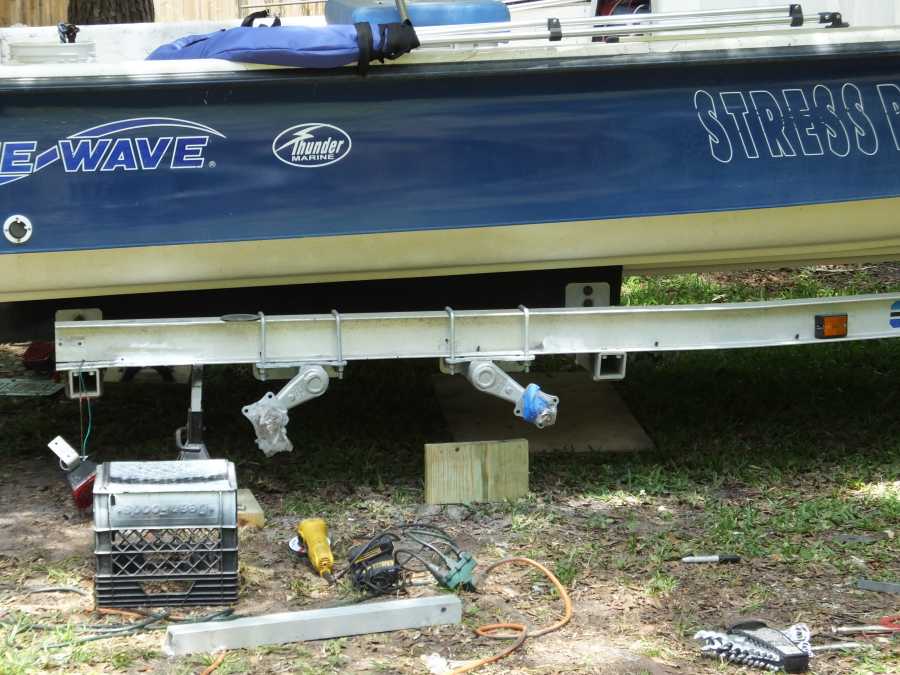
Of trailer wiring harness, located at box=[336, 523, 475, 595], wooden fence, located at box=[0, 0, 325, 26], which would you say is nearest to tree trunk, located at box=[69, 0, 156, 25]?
wooden fence, located at box=[0, 0, 325, 26]

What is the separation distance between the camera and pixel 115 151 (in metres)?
3.80

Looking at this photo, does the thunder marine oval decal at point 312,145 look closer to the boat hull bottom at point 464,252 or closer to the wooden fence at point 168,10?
the boat hull bottom at point 464,252

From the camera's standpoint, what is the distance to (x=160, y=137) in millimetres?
3814

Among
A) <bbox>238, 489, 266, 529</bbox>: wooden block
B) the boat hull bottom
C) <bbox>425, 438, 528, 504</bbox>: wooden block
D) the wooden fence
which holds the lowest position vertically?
<bbox>238, 489, 266, 529</bbox>: wooden block

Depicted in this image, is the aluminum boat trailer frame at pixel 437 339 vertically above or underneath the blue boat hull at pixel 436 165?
underneath

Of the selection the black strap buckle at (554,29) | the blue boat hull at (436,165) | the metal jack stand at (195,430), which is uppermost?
the black strap buckle at (554,29)

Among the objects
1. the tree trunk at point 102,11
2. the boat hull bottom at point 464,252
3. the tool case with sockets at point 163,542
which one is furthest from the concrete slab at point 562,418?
the tree trunk at point 102,11

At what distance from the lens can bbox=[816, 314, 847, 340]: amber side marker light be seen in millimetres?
4238

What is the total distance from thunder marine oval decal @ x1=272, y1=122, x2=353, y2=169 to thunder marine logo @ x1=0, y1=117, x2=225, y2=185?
20 cm

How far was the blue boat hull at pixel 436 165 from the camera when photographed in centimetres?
380

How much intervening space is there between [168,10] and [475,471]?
6.20 m

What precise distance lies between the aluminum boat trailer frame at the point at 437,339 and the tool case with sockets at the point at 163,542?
1.67 ft


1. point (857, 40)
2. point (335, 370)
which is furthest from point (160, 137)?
point (857, 40)

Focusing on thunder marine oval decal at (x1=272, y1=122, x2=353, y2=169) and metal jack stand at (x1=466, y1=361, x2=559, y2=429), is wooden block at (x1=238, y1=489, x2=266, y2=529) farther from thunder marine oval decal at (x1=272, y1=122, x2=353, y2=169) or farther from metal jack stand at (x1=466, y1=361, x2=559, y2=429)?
thunder marine oval decal at (x1=272, y1=122, x2=353, y2=169)
